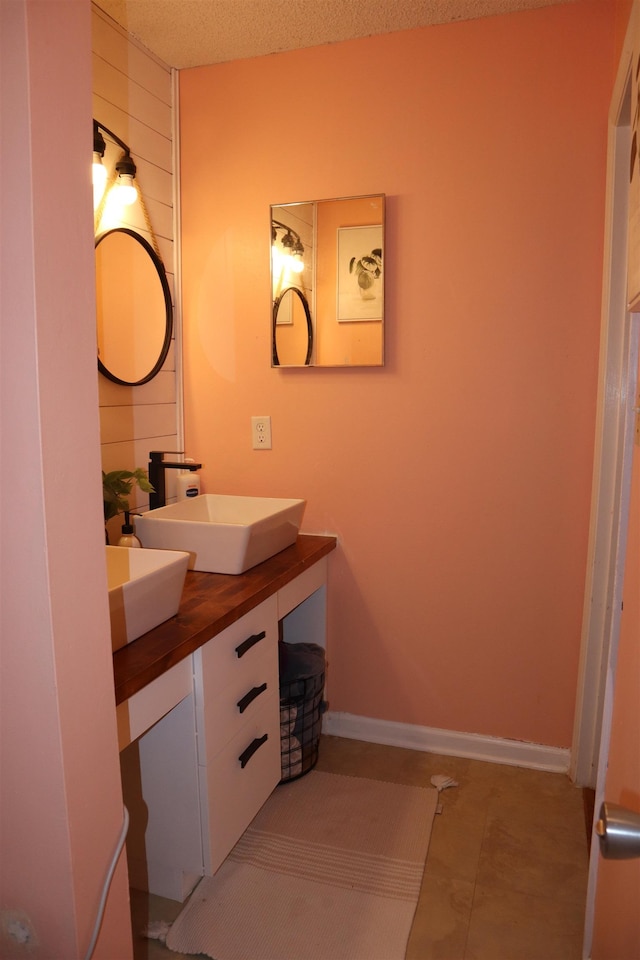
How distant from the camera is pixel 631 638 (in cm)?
122

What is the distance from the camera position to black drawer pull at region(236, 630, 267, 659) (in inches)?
71.4

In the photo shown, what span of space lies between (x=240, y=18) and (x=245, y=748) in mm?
2228

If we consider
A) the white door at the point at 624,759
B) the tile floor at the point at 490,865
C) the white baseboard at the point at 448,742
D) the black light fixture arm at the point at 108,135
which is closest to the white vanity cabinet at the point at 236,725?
the tile floor at the point at 490,865

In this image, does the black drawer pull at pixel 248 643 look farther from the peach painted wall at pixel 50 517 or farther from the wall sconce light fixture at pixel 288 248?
the wall sconce light fixture at pixel 288 248

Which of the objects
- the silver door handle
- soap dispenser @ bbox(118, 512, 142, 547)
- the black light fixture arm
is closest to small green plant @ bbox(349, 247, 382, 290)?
the black light fixture arm

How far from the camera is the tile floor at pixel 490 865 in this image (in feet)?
5.47

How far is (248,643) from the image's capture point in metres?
1.85

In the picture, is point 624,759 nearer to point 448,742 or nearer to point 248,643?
point 248,643

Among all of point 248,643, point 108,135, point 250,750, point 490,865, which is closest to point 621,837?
point 248,643

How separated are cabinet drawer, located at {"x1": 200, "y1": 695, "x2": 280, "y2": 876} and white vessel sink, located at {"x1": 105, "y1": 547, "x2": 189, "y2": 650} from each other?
418mm

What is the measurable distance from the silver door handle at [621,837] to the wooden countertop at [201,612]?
3.04ft

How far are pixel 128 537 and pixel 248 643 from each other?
1.57 ft

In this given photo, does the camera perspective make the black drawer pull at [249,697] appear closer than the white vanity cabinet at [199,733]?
No

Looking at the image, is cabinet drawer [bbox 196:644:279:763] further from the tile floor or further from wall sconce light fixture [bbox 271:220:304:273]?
wall sconce light fixture [bbox 271:220:304:273]
